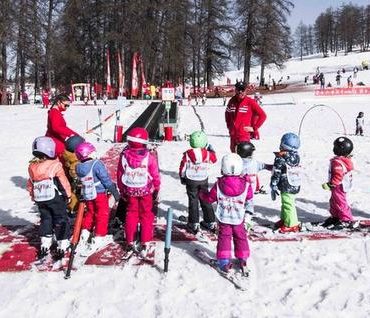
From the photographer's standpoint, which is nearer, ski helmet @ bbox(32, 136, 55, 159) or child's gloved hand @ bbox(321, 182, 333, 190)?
ski helmet @ bbox(32, 136, 55, 159)

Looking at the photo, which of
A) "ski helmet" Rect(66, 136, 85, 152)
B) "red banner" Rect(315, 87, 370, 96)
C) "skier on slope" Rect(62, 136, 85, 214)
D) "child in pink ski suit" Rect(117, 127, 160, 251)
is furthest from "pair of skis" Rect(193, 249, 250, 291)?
"red banner" Rect(315, 87, 370, 96)

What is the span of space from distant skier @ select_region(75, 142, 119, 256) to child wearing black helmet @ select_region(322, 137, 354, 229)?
3.14 meters

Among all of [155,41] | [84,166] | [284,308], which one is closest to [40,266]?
[84,166]

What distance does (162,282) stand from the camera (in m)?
5.45

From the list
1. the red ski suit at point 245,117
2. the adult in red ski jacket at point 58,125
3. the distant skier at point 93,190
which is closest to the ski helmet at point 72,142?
the adult in red ski jacket at point 58,125

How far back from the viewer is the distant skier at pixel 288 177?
6805 millimetres

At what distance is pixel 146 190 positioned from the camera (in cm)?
615

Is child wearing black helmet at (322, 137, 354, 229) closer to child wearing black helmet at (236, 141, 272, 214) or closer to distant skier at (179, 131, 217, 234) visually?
child wearing black helmet at (236, 141, 272, 214)

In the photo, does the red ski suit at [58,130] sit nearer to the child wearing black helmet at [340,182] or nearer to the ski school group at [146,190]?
the ski school group at [146,190]

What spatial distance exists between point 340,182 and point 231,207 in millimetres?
2202

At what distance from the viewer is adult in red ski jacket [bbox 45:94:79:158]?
8.16 meters

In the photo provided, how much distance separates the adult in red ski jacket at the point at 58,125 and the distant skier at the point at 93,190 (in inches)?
76.6

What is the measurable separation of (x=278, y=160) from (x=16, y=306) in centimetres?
401

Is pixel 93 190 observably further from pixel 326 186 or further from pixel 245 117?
pixel 245 117
